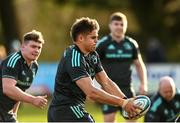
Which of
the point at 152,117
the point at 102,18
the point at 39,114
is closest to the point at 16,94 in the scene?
the point at 152,117

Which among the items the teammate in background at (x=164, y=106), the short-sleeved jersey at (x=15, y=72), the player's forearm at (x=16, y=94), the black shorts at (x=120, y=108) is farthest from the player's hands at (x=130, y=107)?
the black shorts at (x=120, y=108)

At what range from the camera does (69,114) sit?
32.0 feet

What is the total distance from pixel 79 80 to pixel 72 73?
5.3 inches

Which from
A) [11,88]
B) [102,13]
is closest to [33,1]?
[102,13]

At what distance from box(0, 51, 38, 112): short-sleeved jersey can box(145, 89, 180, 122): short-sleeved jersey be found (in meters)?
2.75

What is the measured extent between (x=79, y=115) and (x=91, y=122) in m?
0.18

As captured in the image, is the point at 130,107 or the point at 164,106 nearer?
the point at 130,107

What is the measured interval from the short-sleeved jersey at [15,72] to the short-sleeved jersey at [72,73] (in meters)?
1.06

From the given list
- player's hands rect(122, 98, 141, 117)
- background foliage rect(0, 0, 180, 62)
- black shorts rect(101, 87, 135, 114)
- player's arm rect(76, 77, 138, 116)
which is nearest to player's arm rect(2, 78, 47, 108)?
player's arm rect(76, 77, 138, 116)

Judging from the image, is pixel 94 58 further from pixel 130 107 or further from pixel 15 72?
pixel 15 72

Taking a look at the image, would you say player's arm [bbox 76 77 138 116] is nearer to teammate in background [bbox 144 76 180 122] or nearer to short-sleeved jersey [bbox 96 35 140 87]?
teammate in background [bbox 144 76 180 122]

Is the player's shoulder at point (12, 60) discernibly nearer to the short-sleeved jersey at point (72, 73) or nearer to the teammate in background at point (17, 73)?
the teammate in background at point (17, 73)

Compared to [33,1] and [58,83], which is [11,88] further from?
[33,1]

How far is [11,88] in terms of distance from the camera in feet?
33.7
